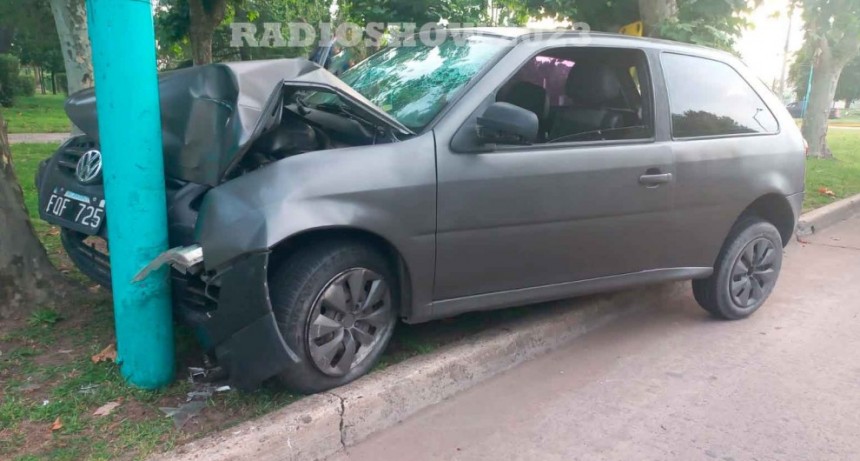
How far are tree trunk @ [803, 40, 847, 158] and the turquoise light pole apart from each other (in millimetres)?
14190

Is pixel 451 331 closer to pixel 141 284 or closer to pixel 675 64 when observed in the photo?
pixel 141 284

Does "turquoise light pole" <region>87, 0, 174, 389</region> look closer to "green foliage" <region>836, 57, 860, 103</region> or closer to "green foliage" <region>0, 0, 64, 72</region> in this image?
"green foliage" <region>0, 0, 64, 72</region>

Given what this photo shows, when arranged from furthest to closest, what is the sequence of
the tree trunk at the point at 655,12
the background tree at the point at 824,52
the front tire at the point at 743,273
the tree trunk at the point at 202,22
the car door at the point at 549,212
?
the background tree at the point at 824,52, the tree trunk at the point at 202,22, the tree trunk at the point at 655,12, the front tire at the point at 743,273, the car door at the point at 549,212

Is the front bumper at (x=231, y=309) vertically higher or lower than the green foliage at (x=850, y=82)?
lower

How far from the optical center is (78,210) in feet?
10.9

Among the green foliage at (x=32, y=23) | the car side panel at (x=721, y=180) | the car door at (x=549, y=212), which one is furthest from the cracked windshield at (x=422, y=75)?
the green foliage at (x=32, y=23)

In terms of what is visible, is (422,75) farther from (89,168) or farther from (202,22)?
(202,22)

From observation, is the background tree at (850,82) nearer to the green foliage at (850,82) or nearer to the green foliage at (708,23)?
the green foliage at (850,82)

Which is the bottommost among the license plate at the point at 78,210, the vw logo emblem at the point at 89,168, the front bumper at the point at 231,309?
the front bumper at the point at 231,309

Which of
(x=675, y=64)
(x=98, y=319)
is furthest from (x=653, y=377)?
(x=98, y=319)

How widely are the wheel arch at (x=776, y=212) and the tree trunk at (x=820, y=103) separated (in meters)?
10.6

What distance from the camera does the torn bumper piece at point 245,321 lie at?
2.70 meters

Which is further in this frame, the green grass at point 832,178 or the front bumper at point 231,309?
the green grass at point 832,178

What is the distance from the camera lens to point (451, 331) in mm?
3914
